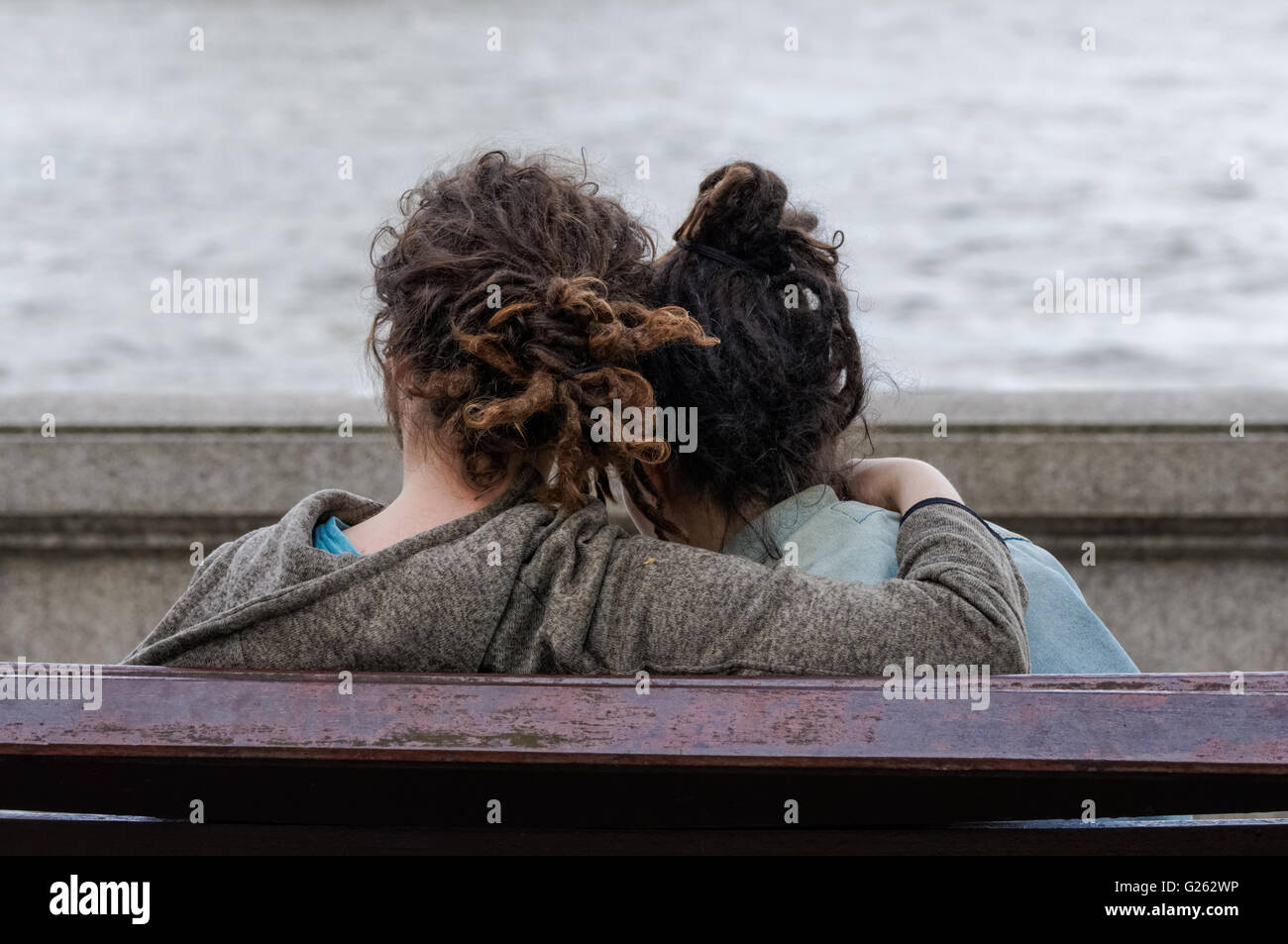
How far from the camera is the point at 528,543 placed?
1.57m

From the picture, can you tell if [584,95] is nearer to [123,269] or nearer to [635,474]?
[123,269]

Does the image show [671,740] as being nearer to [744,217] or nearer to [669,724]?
[669,724]

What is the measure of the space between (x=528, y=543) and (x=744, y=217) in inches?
22.3

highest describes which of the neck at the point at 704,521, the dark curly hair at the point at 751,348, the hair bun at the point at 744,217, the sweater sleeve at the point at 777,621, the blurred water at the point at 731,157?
the blurred water at the point at 731,157

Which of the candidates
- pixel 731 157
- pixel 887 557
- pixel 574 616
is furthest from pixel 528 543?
pixel 731 157

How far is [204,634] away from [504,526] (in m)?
0.35

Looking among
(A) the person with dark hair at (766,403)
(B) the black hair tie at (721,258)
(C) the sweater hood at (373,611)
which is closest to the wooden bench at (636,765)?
(C) the sweater hood at (373,611)

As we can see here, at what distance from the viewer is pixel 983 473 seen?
9.80 feet

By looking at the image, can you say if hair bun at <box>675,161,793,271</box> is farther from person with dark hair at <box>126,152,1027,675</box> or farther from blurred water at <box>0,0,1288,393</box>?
blurred water at <box>0,0,1288,393</box>

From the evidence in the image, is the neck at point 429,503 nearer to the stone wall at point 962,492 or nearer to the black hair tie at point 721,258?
the black hair tie at point 721,258

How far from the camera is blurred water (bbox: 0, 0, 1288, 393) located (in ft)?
13.8

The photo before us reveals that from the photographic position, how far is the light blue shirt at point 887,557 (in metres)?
1.79

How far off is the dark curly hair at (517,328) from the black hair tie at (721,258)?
0.51 feet
